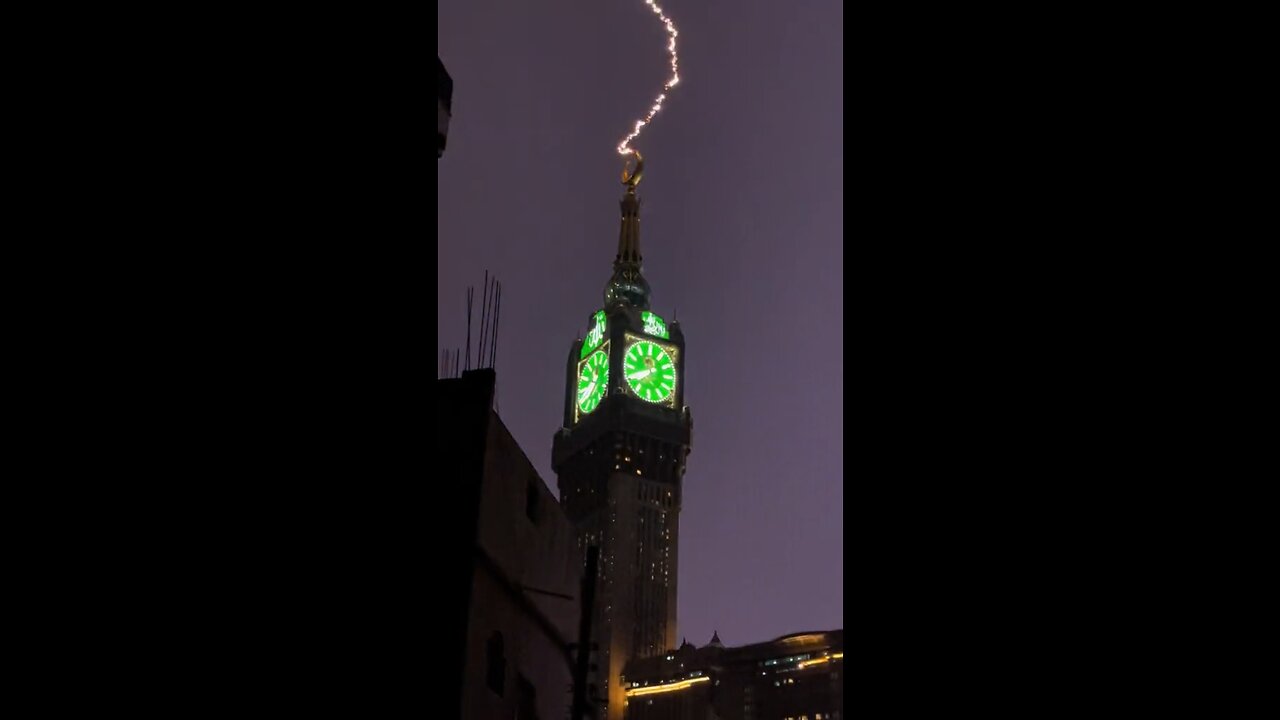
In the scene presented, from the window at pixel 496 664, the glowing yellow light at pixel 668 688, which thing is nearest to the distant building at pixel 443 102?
the window at pixel 496 664

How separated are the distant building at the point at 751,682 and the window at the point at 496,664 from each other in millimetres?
29774

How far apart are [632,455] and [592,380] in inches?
273

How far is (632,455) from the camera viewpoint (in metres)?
78.3

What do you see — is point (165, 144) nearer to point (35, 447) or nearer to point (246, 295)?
point (246, 295)

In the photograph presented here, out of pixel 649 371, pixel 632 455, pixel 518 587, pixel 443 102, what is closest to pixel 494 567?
pixel 518 587

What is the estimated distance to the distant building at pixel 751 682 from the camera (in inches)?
1718

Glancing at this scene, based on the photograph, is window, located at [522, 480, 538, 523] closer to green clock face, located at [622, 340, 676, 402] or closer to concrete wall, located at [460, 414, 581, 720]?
concrete wall, located at [460, 414, 581, 720]

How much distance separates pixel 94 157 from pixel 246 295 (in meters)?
0.73

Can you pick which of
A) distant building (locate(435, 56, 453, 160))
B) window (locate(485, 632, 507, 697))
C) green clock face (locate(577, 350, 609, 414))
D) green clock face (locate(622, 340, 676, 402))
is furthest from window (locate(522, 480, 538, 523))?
green clock face (locate(577, 350, 609, 414))

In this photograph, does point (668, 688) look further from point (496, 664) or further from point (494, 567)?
point (494, 567)
